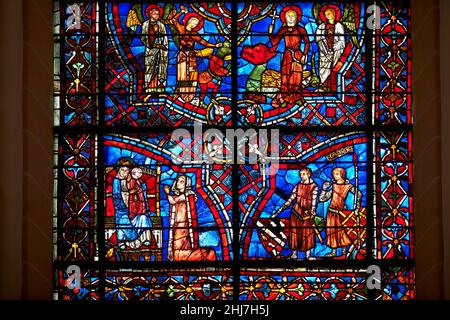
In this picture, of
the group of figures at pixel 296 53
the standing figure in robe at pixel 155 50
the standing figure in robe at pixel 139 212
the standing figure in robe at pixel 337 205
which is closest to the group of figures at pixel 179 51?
the standing figure in robe at pixel 155 50

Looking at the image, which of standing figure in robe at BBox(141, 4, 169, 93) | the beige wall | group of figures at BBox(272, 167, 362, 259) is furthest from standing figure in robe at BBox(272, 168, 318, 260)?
standing figure in robe at BBox(141, 4, 169, 93)

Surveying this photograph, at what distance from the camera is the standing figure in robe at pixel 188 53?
23.8 feet

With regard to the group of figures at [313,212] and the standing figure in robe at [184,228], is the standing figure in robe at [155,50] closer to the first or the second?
the standing figure in robe at [184,228]

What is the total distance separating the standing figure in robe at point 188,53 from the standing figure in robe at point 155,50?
0.38ft

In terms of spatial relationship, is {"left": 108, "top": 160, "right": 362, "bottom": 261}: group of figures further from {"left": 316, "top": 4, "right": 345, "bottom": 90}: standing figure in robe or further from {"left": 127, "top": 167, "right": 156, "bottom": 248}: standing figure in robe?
{"left": 316, "top": 4, "right": 345, "bottom": 90}: standing figure in robe

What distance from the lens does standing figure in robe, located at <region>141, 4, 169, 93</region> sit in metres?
7.25

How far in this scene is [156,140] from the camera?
7.20 m

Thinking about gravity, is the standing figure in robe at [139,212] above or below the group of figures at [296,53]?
below

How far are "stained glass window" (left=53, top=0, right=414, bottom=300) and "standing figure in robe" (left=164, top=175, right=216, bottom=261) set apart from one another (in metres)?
0.01

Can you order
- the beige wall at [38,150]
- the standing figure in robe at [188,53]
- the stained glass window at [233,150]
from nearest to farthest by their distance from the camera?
1. the beige wall at [38,150]
2. the stained glass window at [233,150]
3. the standing figure in robe at [188,53]

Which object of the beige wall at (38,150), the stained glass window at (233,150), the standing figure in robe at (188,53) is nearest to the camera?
the beige wall at (38,150)

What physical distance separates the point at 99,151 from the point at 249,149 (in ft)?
3.96

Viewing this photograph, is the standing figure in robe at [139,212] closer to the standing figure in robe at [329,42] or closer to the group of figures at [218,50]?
the group of figures at [218,50]

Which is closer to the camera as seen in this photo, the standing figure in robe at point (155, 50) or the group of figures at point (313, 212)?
the group of figures at point (313, 212)
